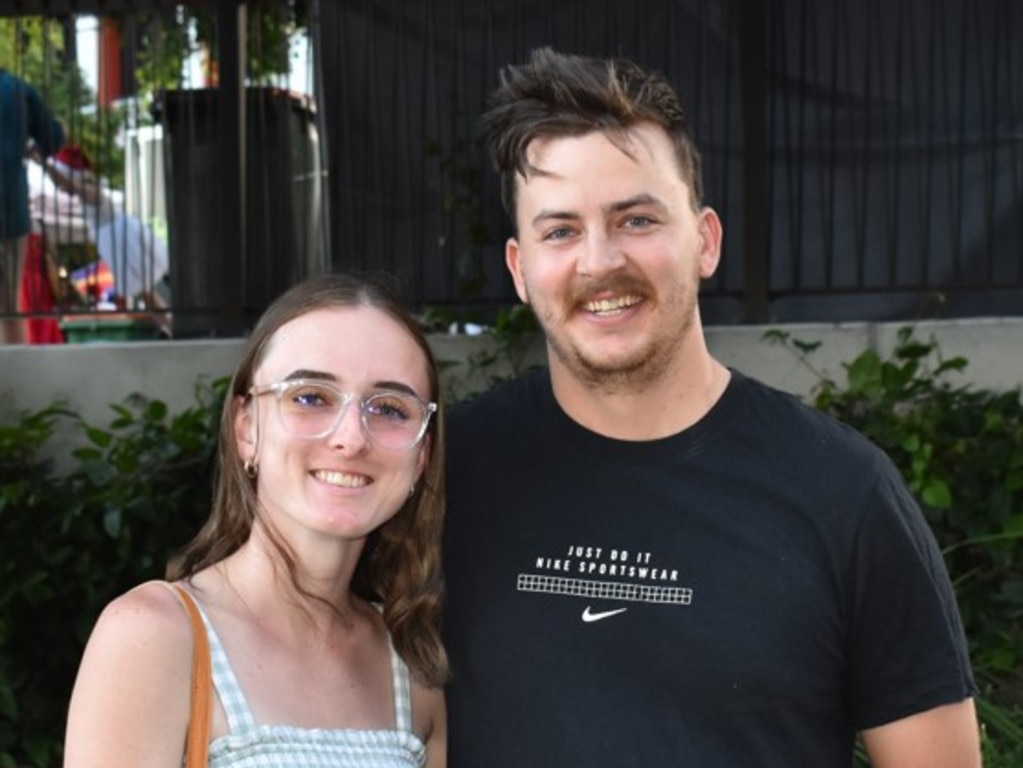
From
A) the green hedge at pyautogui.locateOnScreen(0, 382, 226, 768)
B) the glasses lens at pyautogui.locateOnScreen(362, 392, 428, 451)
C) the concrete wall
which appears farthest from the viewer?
the concrete wall

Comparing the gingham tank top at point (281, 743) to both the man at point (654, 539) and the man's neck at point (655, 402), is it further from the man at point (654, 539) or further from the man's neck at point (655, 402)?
the man's neck at point (655, 402)

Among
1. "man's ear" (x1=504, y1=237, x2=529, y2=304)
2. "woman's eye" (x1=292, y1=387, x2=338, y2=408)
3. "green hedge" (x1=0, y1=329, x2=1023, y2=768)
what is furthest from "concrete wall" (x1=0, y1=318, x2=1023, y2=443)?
"woman's eye" (x1=292, y1=387, x2=338, y2=408)

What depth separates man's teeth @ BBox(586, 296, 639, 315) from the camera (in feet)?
9.47

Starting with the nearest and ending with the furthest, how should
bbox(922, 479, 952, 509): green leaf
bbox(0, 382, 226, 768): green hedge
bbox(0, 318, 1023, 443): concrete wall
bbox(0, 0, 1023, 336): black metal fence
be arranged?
bbox(922, 479, 952, 509): green leaf
bbox(0, 382, 226, 768): green hedge
bbox(0, 318, 1023, 443): concrete wall
bbox(0, 0, 1023, 336): black metal fence

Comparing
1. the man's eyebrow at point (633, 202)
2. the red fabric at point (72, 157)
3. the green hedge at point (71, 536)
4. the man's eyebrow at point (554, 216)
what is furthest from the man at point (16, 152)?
the man's eyebrow at point (633, 202)

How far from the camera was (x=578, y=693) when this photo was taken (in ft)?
9.12

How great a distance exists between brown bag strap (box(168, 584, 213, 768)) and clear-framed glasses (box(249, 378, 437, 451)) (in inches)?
13.3

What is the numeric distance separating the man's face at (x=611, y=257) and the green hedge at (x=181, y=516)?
2.07 m

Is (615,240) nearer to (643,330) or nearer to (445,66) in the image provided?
(643,330)

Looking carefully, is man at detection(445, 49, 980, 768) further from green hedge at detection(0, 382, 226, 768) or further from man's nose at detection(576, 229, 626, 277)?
green hedge at detection(0, 382, 226, 768)

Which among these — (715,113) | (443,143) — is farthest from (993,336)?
(443,143)

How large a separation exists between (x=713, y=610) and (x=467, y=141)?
3.41m

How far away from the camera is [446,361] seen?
212 inches

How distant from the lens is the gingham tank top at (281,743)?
2600 mm
